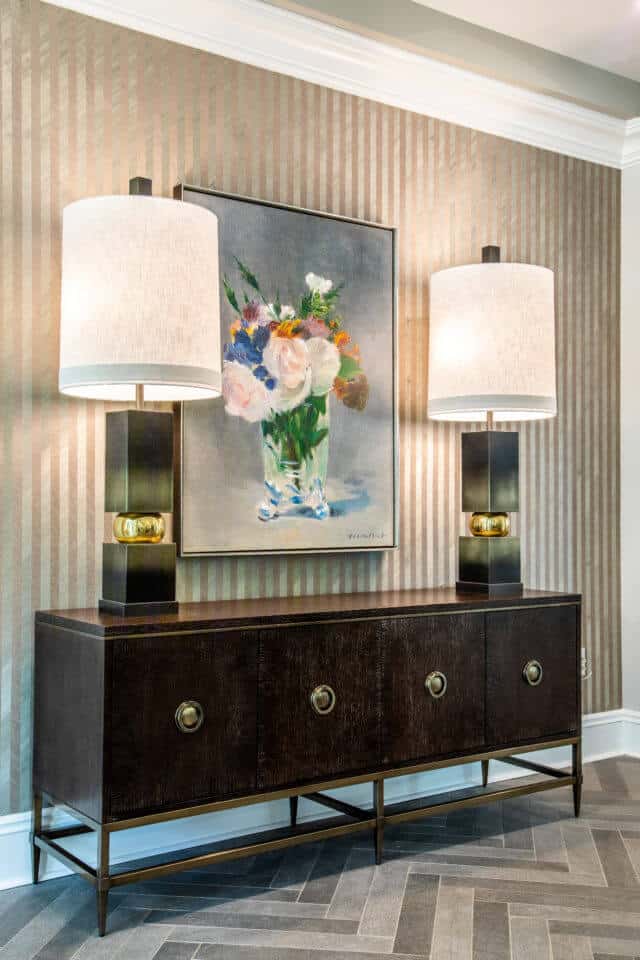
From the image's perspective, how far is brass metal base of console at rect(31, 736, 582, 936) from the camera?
225 cm

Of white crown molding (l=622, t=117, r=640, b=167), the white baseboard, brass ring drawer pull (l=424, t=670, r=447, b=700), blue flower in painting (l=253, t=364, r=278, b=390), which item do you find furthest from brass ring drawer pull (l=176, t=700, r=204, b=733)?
white crown molding (l=622, t=117, r=640, b=167)

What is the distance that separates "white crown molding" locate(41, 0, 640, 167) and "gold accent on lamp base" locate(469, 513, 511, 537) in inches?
56.3

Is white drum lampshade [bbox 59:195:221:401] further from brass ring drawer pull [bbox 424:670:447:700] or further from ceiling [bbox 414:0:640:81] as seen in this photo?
ceiling [bbox 414:0:640:81]

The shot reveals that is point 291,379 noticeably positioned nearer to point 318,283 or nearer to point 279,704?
point 318,283

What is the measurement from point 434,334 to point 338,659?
3.82 feet

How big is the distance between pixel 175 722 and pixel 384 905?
71 centimetres

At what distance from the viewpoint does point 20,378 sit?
8.44 feet

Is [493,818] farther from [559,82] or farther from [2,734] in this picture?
[559,82]

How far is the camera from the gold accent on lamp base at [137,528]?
97.2 inches

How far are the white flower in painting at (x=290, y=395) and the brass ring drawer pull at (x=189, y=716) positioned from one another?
1.00 m

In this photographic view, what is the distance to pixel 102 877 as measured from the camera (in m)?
2.22

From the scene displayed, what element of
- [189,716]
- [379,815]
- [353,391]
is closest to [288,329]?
[353,391]

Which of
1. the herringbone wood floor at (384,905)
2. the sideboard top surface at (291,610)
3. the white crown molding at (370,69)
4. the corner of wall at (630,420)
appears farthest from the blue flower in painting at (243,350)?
the corner of wall at (630,420)

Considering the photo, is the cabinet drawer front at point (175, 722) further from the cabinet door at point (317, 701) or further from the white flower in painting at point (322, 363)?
the white flower in painting at point (322, 363)
